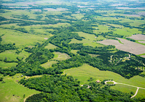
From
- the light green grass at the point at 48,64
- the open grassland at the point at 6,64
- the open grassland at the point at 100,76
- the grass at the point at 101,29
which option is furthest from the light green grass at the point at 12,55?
the grass at the point at 101,29

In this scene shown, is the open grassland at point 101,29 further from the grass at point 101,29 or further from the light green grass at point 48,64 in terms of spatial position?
the light green grass at point 48,64

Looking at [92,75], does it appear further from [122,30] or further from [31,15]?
[31,15]

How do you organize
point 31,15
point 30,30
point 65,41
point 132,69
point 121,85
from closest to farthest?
point 121,85
point 132,69
point 65,41
point 30,30
point 31,15

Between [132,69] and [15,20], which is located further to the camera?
[15,20]

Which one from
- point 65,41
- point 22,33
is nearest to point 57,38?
point 65,41

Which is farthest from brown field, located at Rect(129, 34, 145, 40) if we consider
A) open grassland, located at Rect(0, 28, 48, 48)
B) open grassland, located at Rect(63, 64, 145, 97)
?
open grassland, located at Rect(0, 28, 48, 48)

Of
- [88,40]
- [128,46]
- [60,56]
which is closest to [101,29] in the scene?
[88,40]

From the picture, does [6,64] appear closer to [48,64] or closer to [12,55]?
[12,55]

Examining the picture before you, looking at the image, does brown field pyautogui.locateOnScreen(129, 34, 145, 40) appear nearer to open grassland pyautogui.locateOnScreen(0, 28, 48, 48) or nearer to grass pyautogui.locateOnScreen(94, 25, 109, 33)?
grass pyautogui.locateOnScreen(94, 25, 109, 33)
